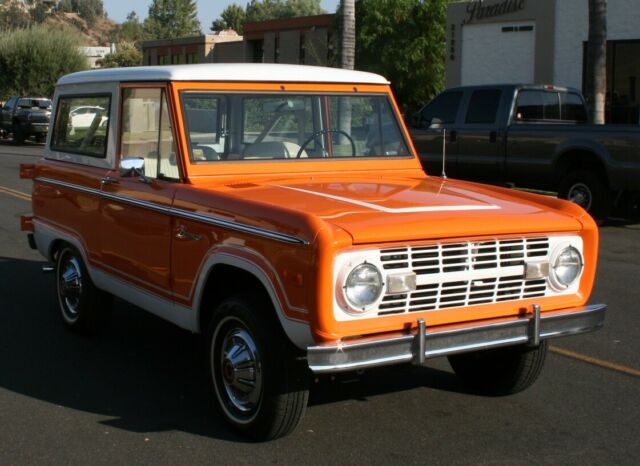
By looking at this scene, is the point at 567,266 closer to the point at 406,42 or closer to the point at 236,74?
the point at 236,74

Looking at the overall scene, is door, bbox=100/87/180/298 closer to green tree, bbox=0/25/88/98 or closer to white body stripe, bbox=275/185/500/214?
white body stripe, bbox=275/185/500/214

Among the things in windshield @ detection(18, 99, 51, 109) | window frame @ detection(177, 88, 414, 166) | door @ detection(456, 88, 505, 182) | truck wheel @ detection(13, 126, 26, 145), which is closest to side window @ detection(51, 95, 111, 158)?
window frame @ detection(177, 88, 414, 166)

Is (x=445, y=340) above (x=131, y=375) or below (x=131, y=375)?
above

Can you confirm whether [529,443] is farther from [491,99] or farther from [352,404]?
[491,99]

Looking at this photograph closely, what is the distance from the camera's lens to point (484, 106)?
14648 millimetres

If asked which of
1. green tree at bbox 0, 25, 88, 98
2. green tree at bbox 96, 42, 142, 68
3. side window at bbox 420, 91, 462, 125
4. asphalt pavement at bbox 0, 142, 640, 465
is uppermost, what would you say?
green tree at bbox 96, 42, 142, 68

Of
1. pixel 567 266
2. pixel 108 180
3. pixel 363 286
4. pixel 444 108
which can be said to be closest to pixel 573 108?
pixel 444 108

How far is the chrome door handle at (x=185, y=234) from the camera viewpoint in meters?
5.29

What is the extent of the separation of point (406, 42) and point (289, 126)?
104 feet

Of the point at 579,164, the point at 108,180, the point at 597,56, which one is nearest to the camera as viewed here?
the point at 108,180

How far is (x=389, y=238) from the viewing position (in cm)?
447

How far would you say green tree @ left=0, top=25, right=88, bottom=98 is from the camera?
53.5 meters

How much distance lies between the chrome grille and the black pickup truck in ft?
27.1

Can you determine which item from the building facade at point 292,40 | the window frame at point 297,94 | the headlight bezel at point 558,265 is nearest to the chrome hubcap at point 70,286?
the window frame at point 297,94
